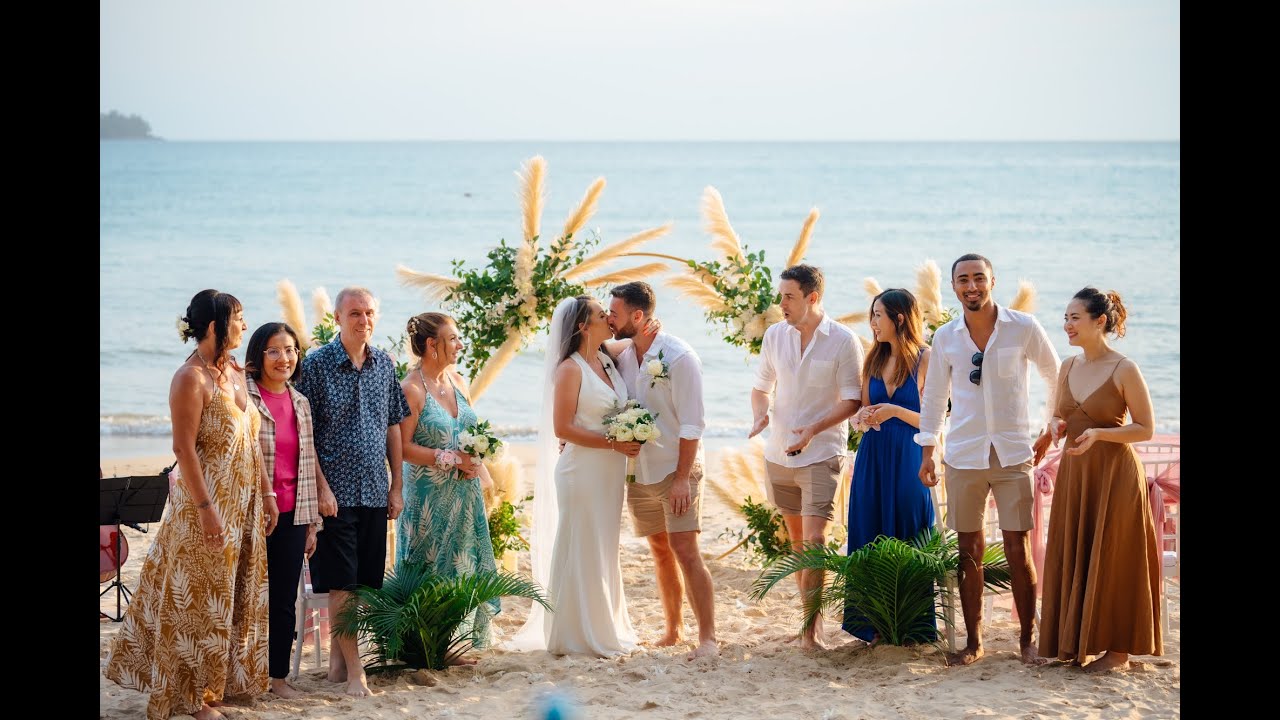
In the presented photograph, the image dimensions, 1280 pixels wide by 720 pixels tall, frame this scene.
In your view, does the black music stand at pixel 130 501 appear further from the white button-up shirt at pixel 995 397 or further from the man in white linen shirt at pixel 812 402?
the white button-up shirt at pixel 995 397

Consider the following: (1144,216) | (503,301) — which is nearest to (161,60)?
(1144,216)

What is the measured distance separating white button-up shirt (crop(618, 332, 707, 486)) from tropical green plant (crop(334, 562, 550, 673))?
0.89 metres

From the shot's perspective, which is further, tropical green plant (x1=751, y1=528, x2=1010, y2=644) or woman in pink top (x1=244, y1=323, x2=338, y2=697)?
tropical green plant (x1=751, y1=528, x2=1010, y2=644)

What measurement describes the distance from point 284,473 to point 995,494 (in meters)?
3.29

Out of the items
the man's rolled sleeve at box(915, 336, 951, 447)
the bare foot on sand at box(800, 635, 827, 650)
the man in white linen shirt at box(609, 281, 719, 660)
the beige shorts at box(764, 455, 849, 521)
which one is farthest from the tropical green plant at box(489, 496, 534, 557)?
the man's rolled sleeve at box(915, 336, 951, 447)

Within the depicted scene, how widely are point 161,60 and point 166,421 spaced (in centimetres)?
4275

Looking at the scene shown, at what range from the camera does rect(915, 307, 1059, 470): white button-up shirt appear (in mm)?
5691

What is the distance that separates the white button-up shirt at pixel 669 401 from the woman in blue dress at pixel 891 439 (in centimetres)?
84

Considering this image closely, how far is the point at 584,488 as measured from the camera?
6145 mm

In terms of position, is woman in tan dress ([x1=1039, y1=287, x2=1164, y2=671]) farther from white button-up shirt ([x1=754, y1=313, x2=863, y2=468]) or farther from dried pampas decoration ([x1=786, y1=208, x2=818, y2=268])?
dried pampas decoration ([x1=786, y1=208, x2=818, y2=268])

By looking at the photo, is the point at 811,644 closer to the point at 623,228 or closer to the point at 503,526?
the point at 503,526

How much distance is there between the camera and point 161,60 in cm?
5462

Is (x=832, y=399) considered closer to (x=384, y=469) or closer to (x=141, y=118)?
(x=384, y=469)

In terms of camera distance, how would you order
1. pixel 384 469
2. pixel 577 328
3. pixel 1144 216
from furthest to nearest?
pixel 1144 216 → pixel 577 328 → pixel 384 469
